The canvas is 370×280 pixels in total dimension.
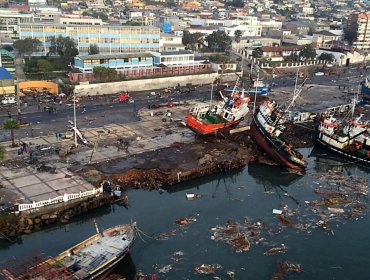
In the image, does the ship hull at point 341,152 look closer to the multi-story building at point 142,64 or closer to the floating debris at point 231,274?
the floating debris at point 231,274

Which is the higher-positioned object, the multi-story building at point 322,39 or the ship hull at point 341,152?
the multi-story building at point 322,39

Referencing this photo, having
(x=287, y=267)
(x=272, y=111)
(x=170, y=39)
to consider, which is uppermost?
(x=170, y=39)

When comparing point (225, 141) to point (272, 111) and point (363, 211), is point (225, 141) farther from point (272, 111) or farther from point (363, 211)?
point (363, 211)

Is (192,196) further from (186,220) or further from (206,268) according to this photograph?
(206,268)

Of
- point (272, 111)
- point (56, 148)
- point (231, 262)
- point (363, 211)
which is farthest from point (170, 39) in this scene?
point (231, 262)

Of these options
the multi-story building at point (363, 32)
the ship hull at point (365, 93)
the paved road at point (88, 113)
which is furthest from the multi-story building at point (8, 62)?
the multi-story building at point (363, 32)

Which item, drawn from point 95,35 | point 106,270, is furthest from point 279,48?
point 106,270
